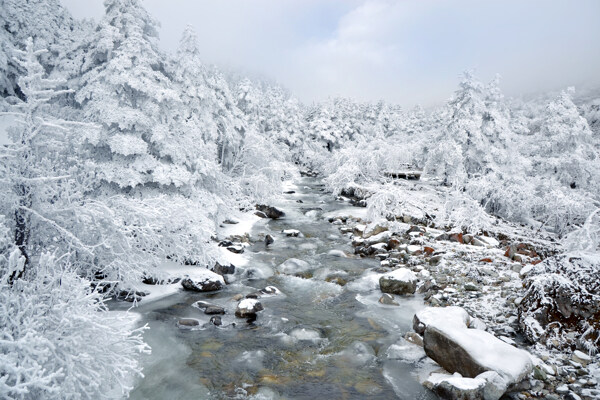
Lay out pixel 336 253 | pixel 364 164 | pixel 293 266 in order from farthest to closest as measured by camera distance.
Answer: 1. pixel 364 164
2. pixel 336 253
3. pixel 293 266

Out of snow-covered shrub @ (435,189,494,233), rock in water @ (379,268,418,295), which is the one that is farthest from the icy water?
snow-covered shrub @ (435,189,494,233)

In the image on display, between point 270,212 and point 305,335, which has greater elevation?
point 270,212

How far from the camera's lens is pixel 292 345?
8.98 metres

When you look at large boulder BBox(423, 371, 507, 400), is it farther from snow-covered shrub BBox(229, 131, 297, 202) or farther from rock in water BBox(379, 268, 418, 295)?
snow-covered shrub BBox(229, 131, 297, 202)

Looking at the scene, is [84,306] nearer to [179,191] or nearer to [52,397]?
[52,397]

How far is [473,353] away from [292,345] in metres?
4.34

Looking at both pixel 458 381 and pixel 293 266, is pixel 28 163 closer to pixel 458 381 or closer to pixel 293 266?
pixel 458 381

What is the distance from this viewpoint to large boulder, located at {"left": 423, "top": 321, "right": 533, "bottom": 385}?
264 inches

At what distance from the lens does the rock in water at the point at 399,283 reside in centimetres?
1178

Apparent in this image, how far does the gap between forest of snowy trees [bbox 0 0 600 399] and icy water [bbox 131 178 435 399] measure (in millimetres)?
1271

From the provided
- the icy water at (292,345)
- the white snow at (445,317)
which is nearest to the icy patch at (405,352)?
the icy water at (292,345)

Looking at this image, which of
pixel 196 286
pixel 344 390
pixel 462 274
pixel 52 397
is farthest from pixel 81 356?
pixel 462 274

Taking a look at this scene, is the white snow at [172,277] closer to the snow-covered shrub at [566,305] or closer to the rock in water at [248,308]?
the rock in water at [248,308]

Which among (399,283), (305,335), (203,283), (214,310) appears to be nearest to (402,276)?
(399,283)
